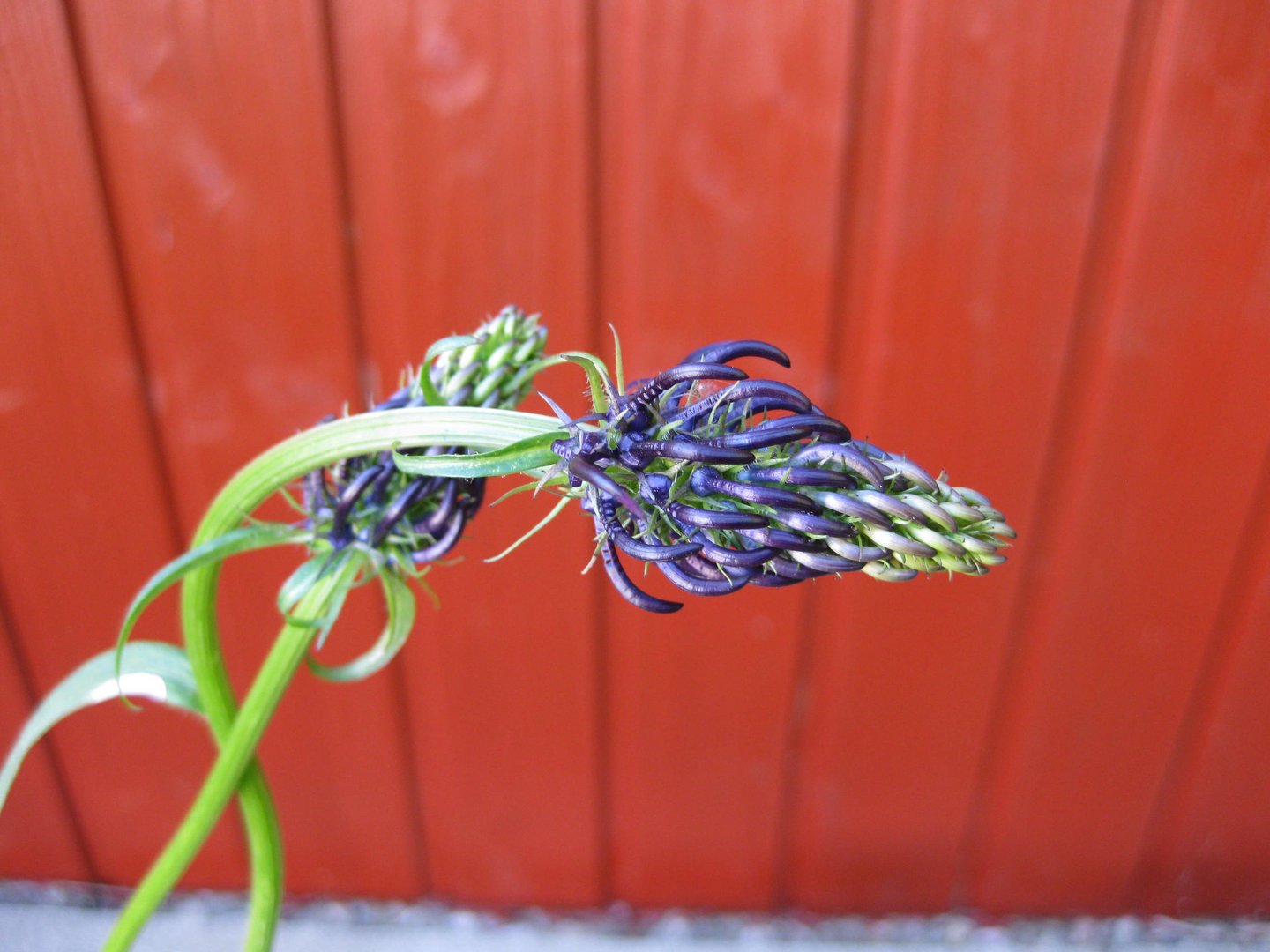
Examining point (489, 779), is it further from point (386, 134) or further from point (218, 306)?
point (386, 134)

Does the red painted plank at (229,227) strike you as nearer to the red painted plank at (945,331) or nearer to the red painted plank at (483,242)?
the red painted plank at (483,242)

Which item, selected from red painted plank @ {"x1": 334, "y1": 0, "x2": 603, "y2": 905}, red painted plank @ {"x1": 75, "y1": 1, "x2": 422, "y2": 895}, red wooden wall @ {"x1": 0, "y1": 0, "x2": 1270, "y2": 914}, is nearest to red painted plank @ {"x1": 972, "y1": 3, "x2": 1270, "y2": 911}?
red wooden wall @ {"x1": 0, "y1": 0, "x2": 1270, "y2": 914}

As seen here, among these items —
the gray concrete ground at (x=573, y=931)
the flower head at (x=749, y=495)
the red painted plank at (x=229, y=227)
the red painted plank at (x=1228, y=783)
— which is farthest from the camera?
the gray concrete ground at (x=573, y=931)

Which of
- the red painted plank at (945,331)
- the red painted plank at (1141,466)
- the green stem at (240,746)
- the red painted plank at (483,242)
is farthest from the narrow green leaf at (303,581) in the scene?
the red painted plank at (1141,466)

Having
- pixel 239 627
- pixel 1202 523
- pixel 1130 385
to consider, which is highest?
pixel 1130 385

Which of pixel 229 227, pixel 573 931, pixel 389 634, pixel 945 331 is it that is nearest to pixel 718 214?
pixel 945 331

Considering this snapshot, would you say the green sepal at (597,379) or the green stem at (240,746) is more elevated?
the green sepal at (597,379)

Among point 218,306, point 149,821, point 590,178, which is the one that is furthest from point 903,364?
point 149,821

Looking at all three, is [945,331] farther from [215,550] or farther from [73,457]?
[73,457]
